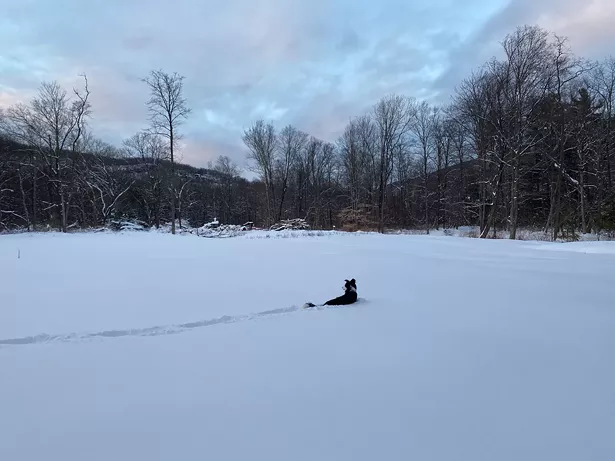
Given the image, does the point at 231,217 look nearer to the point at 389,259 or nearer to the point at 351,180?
the point at 351,180

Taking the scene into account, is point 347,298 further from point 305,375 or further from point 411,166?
point 411,166

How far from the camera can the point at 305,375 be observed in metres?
2.60

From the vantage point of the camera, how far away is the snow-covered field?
1.81 metres

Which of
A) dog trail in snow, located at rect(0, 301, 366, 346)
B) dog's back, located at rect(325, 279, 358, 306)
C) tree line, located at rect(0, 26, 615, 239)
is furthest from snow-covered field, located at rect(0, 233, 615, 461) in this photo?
tree line, located at rect(0, 26, 615, 239)

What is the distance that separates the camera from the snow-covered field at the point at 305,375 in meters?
1.81

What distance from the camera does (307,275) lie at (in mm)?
7379

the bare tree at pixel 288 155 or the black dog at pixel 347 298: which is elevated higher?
Answer: the bare tree at pixel 288 155

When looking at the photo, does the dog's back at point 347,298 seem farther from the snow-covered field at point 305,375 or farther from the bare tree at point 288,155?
the bare tree at point 288,155

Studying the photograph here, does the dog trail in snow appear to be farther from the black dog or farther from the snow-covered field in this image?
the black dog

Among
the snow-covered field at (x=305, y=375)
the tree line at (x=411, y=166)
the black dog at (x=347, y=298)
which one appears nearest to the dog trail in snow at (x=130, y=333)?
the snow-covered field at (x=305, y=375)

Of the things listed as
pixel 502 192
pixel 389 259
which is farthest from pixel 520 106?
pixel 389 259

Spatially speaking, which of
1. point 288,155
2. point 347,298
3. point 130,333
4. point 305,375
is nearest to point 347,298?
point 347,298

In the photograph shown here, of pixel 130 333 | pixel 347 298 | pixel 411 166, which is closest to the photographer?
pixel 130 333

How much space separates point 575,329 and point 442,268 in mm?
4761
